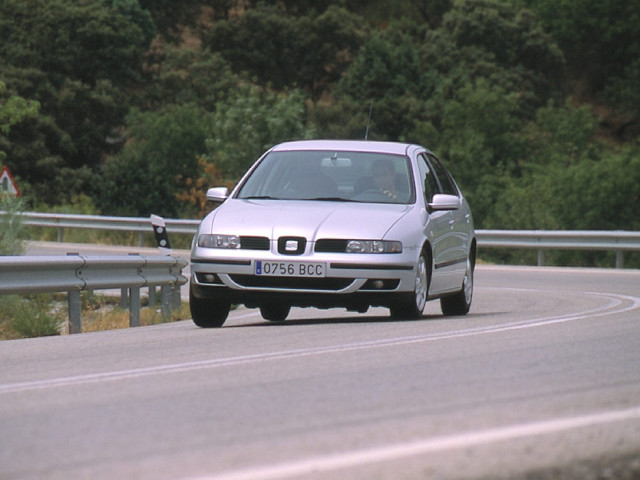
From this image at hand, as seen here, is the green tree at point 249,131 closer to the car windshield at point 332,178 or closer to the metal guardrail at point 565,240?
the metal guardrail at point 565,240

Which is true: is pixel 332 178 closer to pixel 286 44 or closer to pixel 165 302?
pixel 165 302

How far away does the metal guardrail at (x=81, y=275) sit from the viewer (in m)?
11.5

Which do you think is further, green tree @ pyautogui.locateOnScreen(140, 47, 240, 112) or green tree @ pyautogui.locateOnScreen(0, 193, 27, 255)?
green tree @ pyautogui.locateOnScreen(140, 47, 240, 112)

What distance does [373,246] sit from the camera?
35.2 feet

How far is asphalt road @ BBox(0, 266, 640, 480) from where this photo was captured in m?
4.84

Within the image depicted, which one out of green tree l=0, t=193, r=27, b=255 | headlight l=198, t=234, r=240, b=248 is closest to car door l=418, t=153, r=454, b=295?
headlight l=198, t=234, r=240, b=248

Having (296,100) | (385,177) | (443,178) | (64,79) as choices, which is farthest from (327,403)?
(64,79)

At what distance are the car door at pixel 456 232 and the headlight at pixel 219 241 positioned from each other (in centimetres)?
230

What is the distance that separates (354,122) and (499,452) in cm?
6021

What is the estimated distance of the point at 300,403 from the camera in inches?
244

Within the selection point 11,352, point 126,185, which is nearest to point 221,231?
point 11,352

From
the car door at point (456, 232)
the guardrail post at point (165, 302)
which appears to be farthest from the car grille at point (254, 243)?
the guardrail post at point (165, 302)

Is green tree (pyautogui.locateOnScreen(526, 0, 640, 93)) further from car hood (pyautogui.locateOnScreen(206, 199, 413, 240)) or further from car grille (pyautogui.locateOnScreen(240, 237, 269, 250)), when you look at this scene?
car grille (pyautogui.locateOnScreen(240, 237, 269, 250))

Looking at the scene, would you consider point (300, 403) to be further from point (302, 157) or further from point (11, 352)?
point (302, 157)
